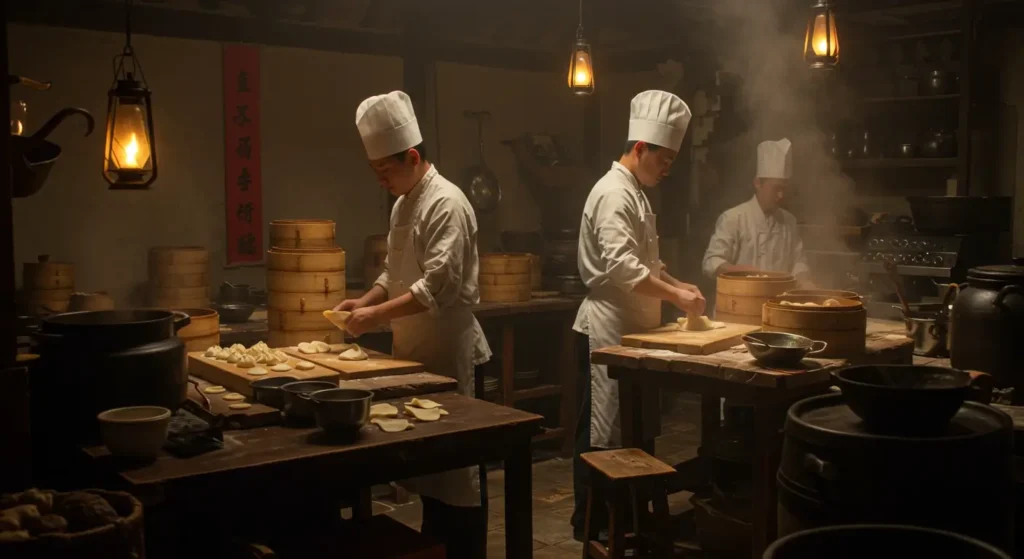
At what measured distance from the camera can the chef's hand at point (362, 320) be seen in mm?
4469

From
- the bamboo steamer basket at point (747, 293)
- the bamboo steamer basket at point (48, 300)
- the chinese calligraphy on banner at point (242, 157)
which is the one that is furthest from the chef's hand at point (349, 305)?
the chinese calligraphy on banner at point (242, 157)

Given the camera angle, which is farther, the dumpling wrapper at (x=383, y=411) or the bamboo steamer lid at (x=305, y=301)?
the bamboo steamer lid at (x=305, y=301)

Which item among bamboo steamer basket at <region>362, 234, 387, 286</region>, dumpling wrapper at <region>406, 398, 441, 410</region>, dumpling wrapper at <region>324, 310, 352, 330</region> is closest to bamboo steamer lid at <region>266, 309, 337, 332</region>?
dumpling wrapper at <region>324, 310, 352, 330</region>

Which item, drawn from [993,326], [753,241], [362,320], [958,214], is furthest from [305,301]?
[958,214]

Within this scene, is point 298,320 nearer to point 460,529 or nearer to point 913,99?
point 460,529

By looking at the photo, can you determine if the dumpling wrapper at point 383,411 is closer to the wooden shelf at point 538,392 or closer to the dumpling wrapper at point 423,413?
the dumpling wrapper at point 423,413

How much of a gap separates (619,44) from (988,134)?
377 cm

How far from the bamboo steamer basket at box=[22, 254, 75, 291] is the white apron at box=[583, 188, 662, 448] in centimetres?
364

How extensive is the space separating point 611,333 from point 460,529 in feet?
5.25

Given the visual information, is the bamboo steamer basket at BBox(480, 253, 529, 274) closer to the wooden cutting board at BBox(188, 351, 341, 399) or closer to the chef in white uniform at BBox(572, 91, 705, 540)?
the chef in white uniform at BBox(572, 91, 705, 540)

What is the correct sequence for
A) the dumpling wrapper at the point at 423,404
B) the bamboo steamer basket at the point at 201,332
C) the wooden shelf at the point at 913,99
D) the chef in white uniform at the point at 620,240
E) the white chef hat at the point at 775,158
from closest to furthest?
the dumpling wrapper at the point at 423,404 → the bamboo steamer basket at the point at 201,332 → the chef in white uniform at the point at 620,240 → the white chef hat at the point at 775,158 → the wooden shelf at the point at 913,99

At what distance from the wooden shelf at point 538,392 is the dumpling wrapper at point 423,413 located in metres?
4.00

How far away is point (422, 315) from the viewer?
15.3ft

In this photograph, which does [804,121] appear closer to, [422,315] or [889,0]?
[889,0]
